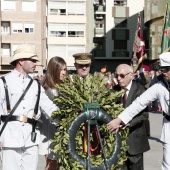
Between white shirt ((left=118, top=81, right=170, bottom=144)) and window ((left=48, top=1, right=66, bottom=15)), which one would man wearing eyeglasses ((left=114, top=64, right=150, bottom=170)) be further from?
window ((left=48, top=1, right=66, bottom=15))

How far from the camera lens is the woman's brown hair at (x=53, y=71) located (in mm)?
6805

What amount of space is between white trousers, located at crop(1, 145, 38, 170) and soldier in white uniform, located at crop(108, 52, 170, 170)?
0.99 m

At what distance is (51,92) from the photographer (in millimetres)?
6746

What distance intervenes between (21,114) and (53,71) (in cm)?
92

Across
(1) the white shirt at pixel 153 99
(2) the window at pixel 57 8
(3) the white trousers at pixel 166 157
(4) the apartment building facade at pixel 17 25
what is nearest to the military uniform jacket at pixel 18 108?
(1) the white shirt at pixel 153 99

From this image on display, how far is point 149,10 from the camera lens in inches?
1668

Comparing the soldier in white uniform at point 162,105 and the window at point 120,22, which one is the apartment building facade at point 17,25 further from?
the soldier in white uniform at point 162,105

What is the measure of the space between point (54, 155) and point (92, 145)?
2.06 ft

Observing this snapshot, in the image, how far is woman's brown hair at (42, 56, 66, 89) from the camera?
6805 mm

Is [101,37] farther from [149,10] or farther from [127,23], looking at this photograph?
[149,10]

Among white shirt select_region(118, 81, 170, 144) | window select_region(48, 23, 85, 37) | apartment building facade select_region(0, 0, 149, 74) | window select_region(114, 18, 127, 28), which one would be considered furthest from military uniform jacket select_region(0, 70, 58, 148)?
window select_region(114, 18, 127, 28)

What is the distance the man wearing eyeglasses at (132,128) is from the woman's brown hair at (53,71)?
83 cm

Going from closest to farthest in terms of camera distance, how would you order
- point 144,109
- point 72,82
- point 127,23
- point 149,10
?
point 72,82
point 144,109
point 149,10
point 127,23

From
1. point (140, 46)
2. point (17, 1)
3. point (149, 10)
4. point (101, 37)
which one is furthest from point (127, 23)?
point (140, 46)
